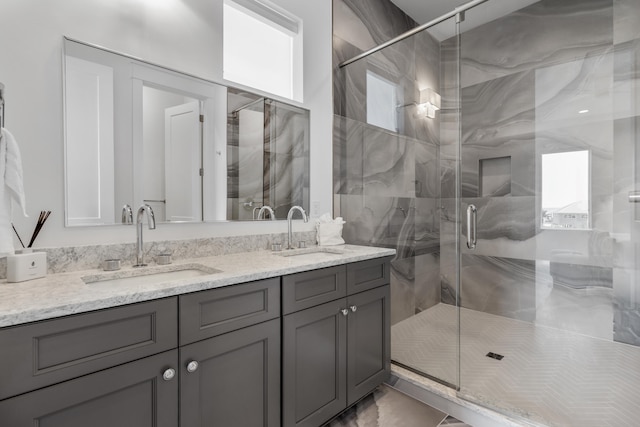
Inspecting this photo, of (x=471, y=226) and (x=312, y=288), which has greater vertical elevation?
(x=471, y=226)

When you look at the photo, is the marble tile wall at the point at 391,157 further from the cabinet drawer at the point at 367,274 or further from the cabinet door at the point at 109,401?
the cabinet door at the point at 109,401

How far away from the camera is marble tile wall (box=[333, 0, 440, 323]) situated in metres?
2.56

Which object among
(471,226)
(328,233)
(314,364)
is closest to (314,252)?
(328,233)

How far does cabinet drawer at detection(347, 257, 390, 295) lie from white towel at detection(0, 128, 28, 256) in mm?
1365

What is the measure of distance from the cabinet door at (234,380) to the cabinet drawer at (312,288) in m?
0.11

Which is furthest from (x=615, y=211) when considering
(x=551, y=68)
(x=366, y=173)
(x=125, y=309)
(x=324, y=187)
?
(x=125, y=309)

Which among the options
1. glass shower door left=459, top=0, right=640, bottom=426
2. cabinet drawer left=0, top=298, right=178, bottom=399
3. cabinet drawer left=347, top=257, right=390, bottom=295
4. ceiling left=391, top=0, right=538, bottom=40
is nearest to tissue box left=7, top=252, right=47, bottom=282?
cabinet drawer left=0, top=298, right=178, bottom=399

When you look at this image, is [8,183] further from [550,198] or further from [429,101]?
[550,198]

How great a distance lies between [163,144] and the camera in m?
1.61

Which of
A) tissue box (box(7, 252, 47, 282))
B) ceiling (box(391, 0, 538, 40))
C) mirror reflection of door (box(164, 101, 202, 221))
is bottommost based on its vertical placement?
tissue box (box(7, 252, 47, 282))

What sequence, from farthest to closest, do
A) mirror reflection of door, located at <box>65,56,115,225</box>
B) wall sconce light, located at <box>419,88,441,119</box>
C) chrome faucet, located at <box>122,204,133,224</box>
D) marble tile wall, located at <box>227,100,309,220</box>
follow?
wall sconce light, located at <box>419,88,441,119</box> < marble tile wall, located at <box>227,100,309,220</box> < chrome faucet, located at <box>122,204,133,224</box> < mirror reflection of door, located at <box>65,56,115,225</box>

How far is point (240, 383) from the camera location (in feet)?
4.12

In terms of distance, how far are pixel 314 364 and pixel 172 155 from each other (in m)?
1.25

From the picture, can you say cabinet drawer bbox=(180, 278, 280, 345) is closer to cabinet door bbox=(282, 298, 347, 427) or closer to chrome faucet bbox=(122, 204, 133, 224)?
cabinet door bbox=(282, 298, 347, 427)
